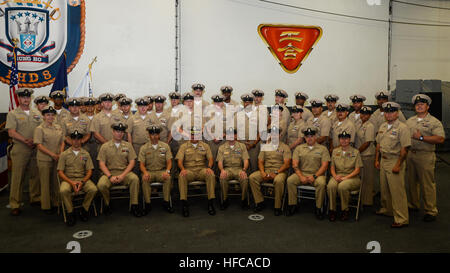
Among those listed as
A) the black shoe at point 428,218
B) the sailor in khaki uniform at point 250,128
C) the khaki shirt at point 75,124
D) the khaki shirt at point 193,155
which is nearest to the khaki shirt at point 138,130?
the khaki shirt at point 75,124

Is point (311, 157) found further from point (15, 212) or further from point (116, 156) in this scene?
point (15, 212)

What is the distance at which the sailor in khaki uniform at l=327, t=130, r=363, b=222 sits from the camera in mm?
4645

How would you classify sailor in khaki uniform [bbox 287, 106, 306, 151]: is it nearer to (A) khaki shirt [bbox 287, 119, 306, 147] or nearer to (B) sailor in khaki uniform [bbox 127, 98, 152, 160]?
(A) khaki shirt [bbox 287, 119, 306, 147]

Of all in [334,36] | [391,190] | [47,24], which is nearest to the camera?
[391,190]

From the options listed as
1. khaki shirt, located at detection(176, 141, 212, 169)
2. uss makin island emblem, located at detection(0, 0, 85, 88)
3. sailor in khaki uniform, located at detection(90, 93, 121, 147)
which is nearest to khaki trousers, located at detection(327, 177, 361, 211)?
khaki shirt, located at detection(176, 141, 212, 169)

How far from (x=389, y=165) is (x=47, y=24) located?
293 inches

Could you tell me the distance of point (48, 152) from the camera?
4957 millimetres

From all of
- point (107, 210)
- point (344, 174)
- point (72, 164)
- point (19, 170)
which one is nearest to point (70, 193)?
point (72, 164)

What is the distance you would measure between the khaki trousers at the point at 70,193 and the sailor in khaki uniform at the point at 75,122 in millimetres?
913

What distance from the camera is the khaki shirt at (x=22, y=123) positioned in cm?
507

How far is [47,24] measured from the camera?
7922mm

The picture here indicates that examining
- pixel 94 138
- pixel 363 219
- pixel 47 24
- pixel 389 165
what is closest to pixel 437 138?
pixel 389 165

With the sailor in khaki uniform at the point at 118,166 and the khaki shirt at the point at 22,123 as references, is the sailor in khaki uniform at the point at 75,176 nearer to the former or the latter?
the sailor in khaki uniform at the point at 118,166

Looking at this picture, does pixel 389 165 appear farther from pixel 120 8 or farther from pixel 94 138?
pixel 120 8
